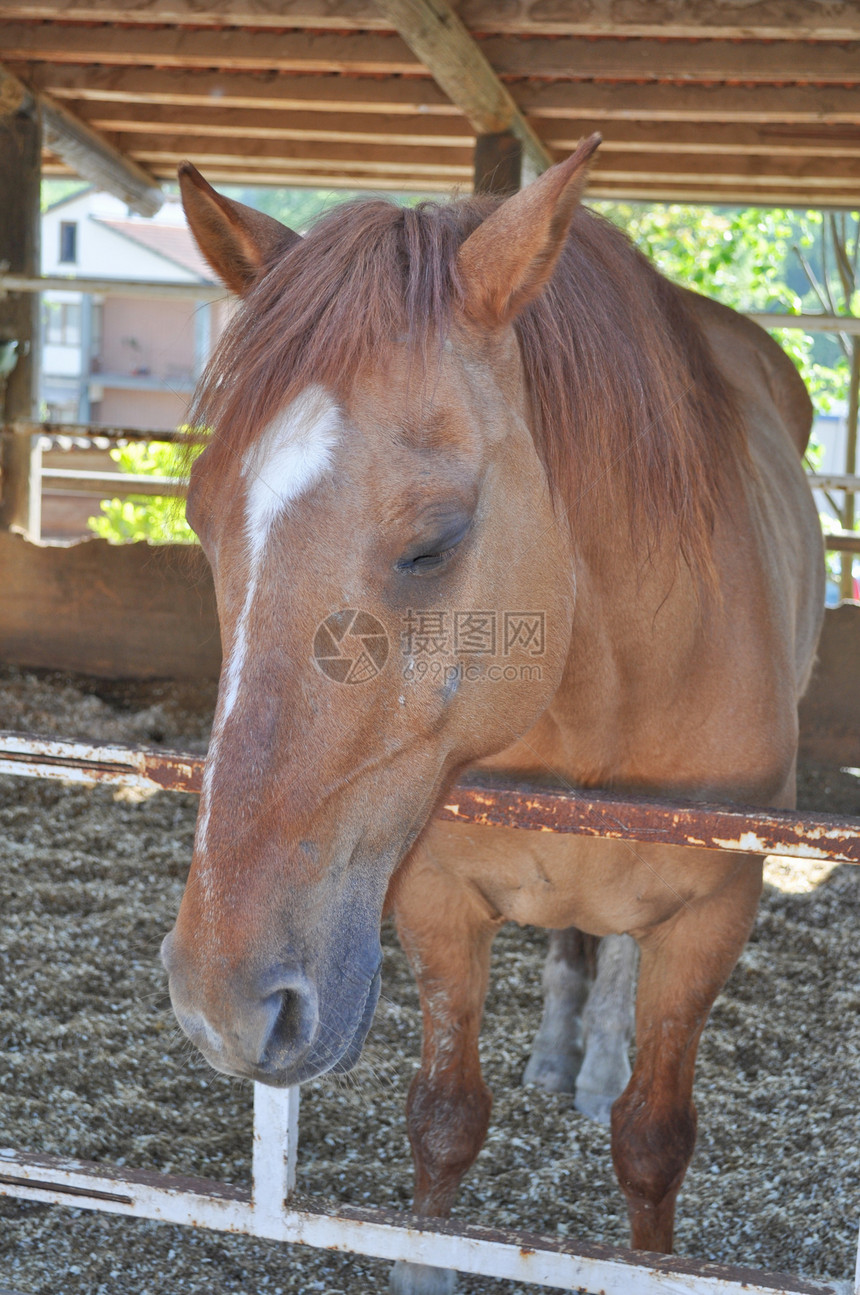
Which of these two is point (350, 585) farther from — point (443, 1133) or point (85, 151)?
point (85, 151)

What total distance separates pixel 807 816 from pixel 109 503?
8.43 m

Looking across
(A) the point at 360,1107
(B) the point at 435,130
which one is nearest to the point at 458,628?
(A) the point at 360,1107

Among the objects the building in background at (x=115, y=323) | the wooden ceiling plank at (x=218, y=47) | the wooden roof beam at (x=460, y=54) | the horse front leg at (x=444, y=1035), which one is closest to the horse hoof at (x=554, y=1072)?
the horse front leg at (x=444, y=1035)

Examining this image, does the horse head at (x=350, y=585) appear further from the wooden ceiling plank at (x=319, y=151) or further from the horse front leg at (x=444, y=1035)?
the wooden ceiling plank at (x=319, y=151)

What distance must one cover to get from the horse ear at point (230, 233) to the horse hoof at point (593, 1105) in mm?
2044

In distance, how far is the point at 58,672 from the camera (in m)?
5.61

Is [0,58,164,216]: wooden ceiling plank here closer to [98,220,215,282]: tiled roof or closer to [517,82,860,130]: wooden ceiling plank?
[517,82,860,130]: wooden ceiling plank

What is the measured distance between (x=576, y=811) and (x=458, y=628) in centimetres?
37

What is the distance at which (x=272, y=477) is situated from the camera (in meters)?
1.25

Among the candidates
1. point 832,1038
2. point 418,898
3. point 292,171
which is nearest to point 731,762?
point 418,898

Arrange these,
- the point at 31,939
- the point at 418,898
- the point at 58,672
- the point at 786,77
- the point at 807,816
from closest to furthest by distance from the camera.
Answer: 1. the point at 807,816
2. the point at 418,898
3. the point at 31,939
4. the point at 786,77
5. the point at 58,672

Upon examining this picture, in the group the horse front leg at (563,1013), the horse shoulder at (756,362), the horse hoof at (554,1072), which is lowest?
the horse hoof at (554,1072)

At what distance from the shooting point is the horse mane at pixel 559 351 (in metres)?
1.33

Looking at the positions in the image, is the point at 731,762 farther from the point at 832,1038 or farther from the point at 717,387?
the point at 832,1038
